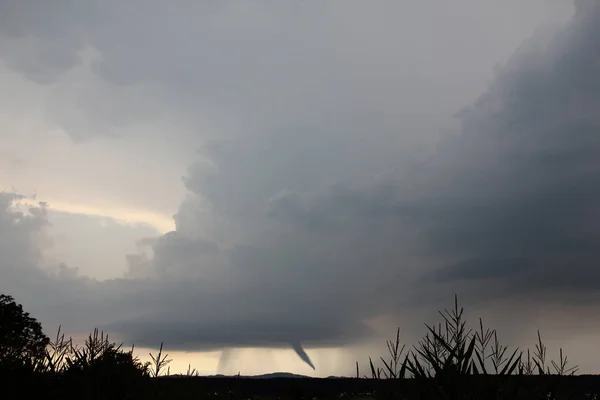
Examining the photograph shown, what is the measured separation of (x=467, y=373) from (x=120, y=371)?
1276cm

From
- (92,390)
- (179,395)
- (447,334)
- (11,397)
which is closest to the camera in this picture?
(447,334)

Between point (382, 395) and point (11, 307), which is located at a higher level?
point (11, 307)

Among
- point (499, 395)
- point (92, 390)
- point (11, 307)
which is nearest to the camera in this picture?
point (499, 395)

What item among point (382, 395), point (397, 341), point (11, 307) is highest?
point (11, 307)

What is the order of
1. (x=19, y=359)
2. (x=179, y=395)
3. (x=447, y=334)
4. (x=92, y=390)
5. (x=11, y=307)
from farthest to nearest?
(x=11, y=307)
(x=179, y=395)
(x=19, y=359)
(x=92, y=390)
(x=447, y=334)

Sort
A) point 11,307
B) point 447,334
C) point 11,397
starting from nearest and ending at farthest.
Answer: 1. point 447,334
2. point 11,397
3. point 11,307

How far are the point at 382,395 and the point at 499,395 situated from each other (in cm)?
167

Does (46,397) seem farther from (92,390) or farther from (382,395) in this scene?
(382,395)

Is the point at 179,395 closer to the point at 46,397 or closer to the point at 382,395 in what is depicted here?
the point at 46,397

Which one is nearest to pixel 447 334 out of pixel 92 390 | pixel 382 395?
pixel 382 395

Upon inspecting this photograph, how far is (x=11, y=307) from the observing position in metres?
70.2

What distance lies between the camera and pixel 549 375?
31.9 ft

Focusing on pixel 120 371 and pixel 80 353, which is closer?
pixel 80 353

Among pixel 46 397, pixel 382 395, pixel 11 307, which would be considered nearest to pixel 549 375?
pixel 382 395
